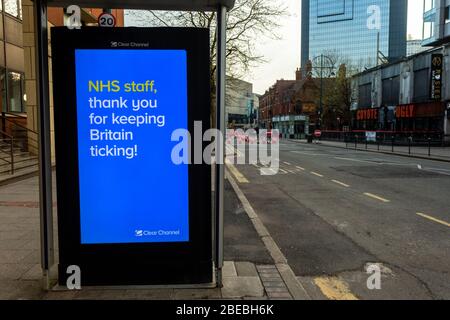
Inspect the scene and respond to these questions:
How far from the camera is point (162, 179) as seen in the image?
14.5 feet

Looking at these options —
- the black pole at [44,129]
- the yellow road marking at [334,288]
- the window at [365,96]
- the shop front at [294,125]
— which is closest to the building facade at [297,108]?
the shop front at [294,125]

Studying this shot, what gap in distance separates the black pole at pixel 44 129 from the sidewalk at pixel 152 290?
1.42ft

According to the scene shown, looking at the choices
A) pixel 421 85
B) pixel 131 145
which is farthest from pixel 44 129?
pixel 421 85

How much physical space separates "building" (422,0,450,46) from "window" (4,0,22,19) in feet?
125

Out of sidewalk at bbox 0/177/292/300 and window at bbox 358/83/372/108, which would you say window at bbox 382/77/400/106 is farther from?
sidewalk at bbox 0/177/292/300

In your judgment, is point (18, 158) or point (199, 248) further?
point (18, 158)

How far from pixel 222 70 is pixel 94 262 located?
7.70 ft

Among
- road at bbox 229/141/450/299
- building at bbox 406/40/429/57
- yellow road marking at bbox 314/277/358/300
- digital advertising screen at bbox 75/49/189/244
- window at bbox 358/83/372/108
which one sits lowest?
road at bbox 229/141/450/299

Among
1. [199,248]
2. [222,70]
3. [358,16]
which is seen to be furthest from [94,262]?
[358,16]

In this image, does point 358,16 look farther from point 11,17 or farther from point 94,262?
point 94,262

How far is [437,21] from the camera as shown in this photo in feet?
139

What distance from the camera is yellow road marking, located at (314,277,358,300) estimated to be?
458cm

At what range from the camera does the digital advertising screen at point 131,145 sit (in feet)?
13.9

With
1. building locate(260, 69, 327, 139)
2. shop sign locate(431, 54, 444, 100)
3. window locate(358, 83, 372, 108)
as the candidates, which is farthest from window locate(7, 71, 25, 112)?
building locate(260, 69, 327, 139)
